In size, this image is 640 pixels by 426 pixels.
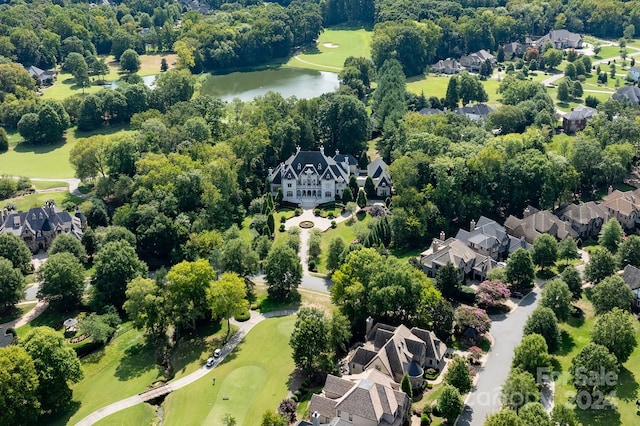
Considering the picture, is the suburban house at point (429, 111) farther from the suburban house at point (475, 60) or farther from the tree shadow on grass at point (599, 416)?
the tree shadow on grass at point (599, 416)

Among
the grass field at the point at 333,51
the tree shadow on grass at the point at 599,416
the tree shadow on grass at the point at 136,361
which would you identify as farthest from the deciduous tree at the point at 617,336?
the grass field at the point at 333,51

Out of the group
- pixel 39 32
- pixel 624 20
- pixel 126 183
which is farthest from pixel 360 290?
pixel 624 20

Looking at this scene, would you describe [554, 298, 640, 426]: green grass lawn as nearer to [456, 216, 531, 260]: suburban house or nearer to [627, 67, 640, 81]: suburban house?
[456, 216, 531, 260]: suburban house

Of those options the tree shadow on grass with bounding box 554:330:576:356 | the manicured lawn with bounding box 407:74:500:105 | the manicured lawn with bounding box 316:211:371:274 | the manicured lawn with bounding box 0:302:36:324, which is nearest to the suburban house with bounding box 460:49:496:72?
the manicured lawn with bounding box 407:74:500:105

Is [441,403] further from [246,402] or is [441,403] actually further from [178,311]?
[178,311]

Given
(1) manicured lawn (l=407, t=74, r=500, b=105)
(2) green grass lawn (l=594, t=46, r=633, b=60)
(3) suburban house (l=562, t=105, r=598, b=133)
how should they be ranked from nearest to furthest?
(3) suburban house (l=562, t=105, r=598, b=133)
(1) manicured lawn (l=407, t=74, r=500, b=105)
(2) green grass lawn (l=594, t=46, r=633, b=60)

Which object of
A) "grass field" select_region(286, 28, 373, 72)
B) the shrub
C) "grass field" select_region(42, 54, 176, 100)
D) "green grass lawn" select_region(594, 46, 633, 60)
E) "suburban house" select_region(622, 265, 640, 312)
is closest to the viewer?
the shrub

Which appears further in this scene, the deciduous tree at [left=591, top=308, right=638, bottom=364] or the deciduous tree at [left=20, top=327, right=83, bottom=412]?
the deciduous tree at [left=591, top=308, right=638, bottom=364]
